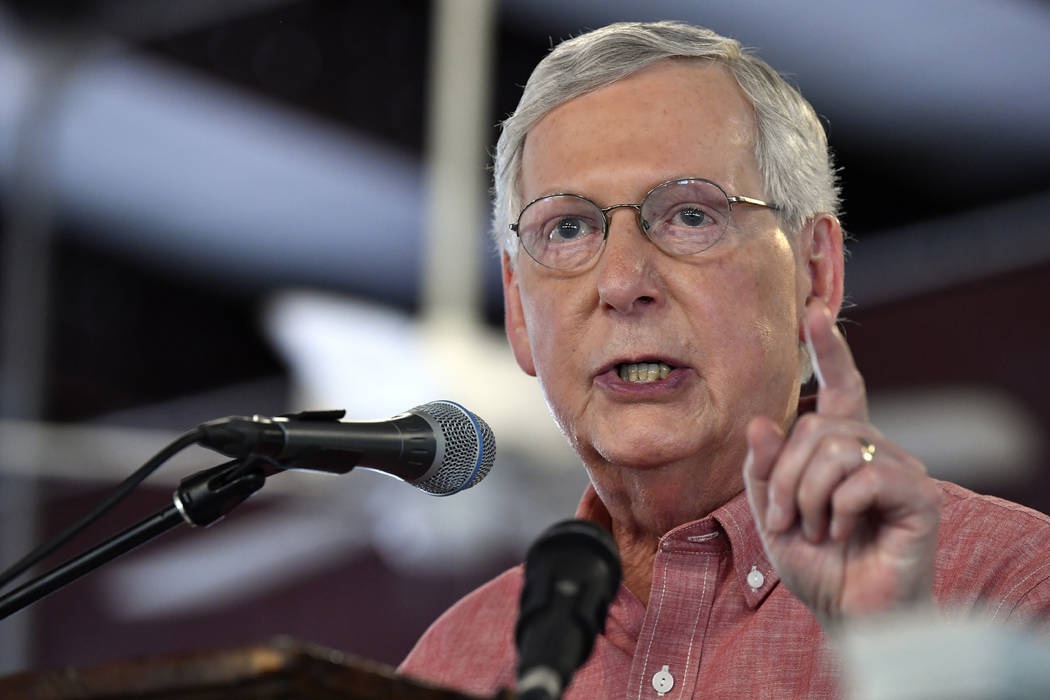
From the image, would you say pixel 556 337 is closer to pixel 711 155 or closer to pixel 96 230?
pixel 711 155

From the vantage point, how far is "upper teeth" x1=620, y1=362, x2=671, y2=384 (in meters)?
1.75

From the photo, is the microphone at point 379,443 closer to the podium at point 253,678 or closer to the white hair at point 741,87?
the podium at point 253,678

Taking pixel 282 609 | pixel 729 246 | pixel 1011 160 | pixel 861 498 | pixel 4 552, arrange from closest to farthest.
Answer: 1. pixel 861 498
2. pixel 729 246
3. pixel 1011 160
4. pixel 282 609
5. pixel 4 552

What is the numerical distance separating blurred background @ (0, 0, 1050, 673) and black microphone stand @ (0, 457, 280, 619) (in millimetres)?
2383

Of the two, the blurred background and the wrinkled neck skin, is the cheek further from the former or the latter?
the blurred background

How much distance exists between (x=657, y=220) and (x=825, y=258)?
304 millimetres

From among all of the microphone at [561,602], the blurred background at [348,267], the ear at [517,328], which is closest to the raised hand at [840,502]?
the microphone at [561,602]

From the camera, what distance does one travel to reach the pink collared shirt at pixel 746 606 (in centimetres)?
154

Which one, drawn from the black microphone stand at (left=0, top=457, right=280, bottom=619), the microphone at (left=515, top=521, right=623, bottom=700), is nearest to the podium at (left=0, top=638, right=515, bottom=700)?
the microphone at (left=515, top=521, right=623, bottom=700)

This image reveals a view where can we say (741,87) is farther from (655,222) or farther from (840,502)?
(840,502)

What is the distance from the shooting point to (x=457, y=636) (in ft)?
6.64

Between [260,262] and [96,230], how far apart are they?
765mm

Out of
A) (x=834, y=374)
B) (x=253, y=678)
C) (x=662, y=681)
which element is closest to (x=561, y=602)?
(x=253, y=678)

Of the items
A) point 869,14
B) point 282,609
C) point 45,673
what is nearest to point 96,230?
point 282,609
